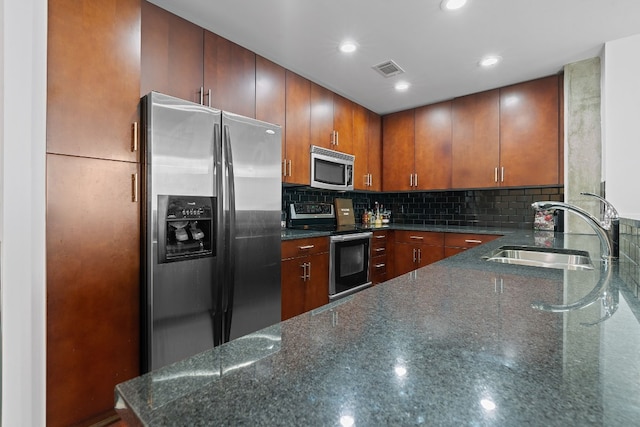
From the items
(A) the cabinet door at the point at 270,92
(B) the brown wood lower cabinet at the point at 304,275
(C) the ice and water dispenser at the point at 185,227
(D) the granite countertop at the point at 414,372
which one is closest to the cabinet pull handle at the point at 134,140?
(C) the ice and water dispenser at the point at 185,227

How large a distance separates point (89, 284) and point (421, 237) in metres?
2.99

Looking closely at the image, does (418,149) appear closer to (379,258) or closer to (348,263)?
(379,258)

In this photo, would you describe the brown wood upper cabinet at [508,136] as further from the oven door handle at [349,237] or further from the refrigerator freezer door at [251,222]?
the refrigerator freezer door at [251,222]

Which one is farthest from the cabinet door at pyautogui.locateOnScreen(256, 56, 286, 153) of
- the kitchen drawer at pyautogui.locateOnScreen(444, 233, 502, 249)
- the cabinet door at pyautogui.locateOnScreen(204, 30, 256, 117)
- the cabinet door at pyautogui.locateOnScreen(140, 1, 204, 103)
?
the kitchen drawer at pyautogui.locateOnScreen(444, 233, 502, 249)

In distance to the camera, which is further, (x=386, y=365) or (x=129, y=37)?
(x=129, y=37)

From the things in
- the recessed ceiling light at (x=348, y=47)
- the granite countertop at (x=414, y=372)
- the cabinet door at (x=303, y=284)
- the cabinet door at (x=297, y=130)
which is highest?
the recessed ceiling light at (x=348, y=47)

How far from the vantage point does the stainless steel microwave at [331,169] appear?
9.83 ft

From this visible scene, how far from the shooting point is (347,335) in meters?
0.54

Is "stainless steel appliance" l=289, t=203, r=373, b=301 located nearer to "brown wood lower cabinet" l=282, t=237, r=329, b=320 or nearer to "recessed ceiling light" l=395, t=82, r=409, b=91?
"brown wood lower cabinet" l=282, t=237, r=329, b=320

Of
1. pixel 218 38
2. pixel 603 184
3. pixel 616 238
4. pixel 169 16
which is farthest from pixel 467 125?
pixel 169 16

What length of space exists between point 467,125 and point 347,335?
3.49 metres

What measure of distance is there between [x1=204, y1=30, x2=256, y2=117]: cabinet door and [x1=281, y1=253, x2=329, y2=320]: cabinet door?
50.3 inches

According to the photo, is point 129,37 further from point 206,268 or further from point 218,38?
point 206,268

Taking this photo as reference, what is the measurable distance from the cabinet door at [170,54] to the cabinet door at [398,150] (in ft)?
8.53
